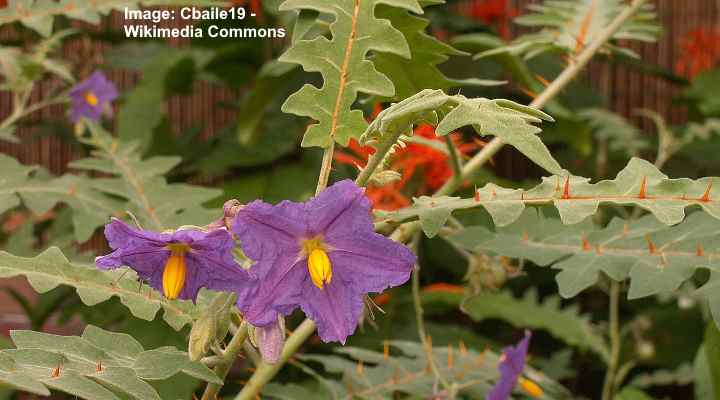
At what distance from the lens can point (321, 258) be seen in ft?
1.66

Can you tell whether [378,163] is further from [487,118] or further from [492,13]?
[492,13]

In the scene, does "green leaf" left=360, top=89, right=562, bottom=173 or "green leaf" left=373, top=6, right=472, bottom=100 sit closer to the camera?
"green leaf" left=360, top=89, right=562, bottom=173

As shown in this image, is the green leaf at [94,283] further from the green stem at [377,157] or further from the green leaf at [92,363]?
the green stem at [377,157]

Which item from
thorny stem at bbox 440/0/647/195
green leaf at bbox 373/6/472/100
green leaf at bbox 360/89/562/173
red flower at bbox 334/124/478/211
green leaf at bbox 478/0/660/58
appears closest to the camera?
green leaf at bbox 360/89/562/173

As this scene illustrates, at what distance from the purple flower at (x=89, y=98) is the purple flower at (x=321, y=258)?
873mm

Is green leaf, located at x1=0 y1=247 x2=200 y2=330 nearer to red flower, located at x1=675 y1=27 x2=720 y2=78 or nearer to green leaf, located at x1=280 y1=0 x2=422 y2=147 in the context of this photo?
green leaf, located at x1=280 y1=0 x2=422 y2=147

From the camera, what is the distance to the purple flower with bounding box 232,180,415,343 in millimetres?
499

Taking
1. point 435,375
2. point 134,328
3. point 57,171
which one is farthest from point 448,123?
point 57,171

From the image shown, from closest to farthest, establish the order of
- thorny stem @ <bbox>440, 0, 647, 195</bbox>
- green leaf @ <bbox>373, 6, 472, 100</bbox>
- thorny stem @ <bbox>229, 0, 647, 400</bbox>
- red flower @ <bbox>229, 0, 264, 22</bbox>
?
thorny stem @ <bbox>229, 0, 647, 400</bbox> < green leaf @ <bbox>373, 6, 472, 100</bbox> < thorny stem @ <bbox>440, 0, 647, 195</bbox> < red flower @ <bbox>229, 0, 264, 22</bbox>

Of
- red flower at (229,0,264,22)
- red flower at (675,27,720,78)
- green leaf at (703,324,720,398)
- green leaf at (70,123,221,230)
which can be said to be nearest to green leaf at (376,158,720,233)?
green leaf at (703,324,720,398)

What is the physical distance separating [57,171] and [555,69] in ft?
4.64

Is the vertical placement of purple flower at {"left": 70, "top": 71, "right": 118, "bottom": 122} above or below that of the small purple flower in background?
above

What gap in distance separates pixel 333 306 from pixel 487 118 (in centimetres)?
15

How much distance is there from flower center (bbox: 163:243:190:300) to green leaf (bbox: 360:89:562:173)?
0.14 metres
